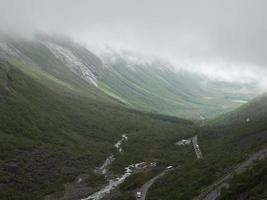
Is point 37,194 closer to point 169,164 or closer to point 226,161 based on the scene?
point 169,164

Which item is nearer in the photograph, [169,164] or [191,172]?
[191,172]

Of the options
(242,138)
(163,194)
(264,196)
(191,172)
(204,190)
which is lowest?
(264,196)

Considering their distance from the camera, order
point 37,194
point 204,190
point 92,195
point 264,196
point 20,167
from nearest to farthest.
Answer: point 264,196
point 204,190
point 92,195
point 37,194
point 20,167

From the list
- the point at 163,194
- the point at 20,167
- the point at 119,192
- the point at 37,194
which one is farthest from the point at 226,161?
the point at 20,167

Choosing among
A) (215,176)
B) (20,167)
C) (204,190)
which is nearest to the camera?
(204,190)

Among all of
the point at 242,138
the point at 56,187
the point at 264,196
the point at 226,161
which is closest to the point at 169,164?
the point at 242,138

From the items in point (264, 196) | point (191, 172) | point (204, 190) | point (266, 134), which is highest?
point (266, 134)

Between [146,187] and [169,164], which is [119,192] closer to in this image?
[146,187]

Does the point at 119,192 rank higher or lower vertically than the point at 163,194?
higher

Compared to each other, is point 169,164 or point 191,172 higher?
point 169,164
